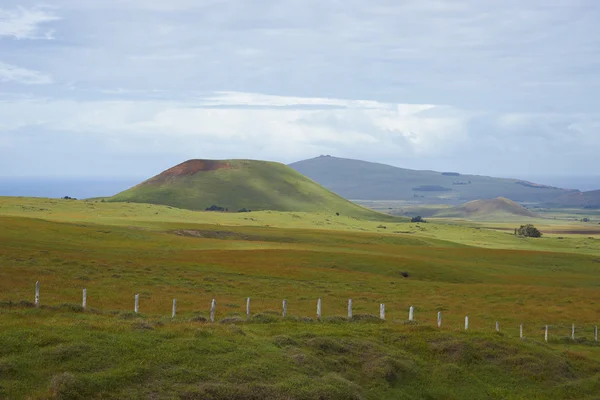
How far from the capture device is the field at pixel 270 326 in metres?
26.4

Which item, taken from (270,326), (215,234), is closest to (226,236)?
(215,234)

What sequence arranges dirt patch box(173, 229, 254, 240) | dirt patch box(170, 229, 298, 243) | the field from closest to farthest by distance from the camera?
the field
dirt patch box(173, 229, 254, 240)
dirt patch box(170, 229, 298, 243)

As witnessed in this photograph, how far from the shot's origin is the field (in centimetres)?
2645

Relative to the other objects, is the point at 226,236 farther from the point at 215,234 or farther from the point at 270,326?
the point at 270,326

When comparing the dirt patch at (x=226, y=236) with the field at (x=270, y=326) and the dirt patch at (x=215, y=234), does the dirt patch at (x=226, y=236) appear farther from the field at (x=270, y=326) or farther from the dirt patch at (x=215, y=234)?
the field at (x=270, y=326)

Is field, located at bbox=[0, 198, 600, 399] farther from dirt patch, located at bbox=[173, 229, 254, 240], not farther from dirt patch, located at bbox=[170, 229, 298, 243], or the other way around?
dirt patch, located at bbox=[170, 229, 298, 243]

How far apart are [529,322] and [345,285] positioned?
67.9 feet

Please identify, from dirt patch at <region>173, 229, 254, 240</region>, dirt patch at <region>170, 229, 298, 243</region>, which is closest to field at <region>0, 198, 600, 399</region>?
dirt patch at <region>173, 229, 254, 240</region>

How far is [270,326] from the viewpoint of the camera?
127 ft

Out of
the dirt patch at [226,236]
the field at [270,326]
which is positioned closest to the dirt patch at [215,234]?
the dirt patch at [226,236]

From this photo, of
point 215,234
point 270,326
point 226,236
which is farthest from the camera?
point 215,234

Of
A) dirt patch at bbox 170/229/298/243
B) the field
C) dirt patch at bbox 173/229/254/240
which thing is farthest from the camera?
dirt patch at bbox 170/229/298/243

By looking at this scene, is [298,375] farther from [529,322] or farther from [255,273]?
[255,273]

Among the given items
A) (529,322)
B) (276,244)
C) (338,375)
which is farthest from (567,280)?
(338,375)
